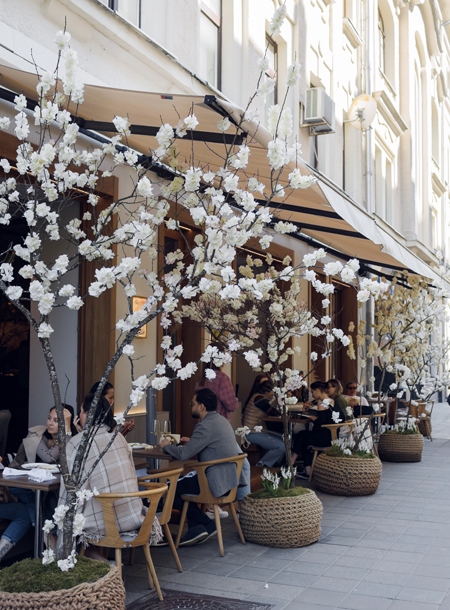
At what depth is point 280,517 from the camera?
5609 millimetres

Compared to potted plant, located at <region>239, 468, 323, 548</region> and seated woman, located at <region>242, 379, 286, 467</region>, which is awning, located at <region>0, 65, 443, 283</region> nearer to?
potted plant, located at <region>239, 468, 323, 548</region>

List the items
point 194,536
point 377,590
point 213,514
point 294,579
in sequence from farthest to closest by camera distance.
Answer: point 213,514, point 194,536, point 294,579, point 377,590

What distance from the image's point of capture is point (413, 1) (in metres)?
19.7

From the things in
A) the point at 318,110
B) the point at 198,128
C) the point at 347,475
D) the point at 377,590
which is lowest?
the point at 377,590

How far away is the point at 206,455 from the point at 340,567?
139 centimetres

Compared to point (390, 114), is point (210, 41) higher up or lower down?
lower down

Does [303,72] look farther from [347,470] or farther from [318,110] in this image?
[347,470]

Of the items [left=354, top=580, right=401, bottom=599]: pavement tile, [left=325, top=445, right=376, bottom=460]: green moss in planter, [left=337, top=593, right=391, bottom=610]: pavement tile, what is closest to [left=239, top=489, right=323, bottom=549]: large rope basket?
[left=354, top=580, right=401, bottom=599]: pavement tile

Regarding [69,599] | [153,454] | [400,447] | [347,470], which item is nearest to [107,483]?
[69,599]

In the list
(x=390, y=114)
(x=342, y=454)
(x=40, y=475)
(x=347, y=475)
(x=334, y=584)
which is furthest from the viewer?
(x=390, y=114)

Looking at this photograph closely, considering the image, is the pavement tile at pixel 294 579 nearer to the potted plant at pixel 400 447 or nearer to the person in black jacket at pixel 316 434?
the person in black jacket at pixel 316 434

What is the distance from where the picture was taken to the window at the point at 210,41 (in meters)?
8.91

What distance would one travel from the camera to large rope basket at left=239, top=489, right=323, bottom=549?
5.61 meters

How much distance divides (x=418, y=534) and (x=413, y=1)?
1778 cm
